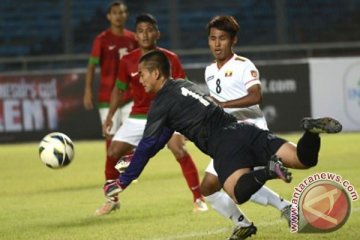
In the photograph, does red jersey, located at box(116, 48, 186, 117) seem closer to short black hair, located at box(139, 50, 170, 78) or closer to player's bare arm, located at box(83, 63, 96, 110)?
player's bare arm, located at box(83, 63, 96, 110)

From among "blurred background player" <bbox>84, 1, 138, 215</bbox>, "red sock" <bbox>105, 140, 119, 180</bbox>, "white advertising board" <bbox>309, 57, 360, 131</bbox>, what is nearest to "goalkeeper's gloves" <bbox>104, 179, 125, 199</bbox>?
"red sock" <bbox>105, 140, 119, 180</bbox>

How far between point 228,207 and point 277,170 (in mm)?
1246

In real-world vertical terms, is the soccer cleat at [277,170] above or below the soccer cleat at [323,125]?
below

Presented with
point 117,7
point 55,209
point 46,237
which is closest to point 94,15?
point 117,7

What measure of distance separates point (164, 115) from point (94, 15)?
17.9 m

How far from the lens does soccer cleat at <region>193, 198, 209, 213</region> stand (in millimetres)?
10664

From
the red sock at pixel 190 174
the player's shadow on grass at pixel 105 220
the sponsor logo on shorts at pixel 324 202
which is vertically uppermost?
the sponsor logo on shorts at pixel 324 202

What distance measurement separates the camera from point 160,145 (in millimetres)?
7977

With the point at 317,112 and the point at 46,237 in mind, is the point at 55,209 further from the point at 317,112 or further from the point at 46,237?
the point at 317,112

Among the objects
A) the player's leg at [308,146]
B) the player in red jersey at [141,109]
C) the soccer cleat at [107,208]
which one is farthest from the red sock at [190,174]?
the player's leg at [308,146]

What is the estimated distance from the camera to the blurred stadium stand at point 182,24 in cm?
2488

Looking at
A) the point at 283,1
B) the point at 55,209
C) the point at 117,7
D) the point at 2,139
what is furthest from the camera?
the point at 283,1

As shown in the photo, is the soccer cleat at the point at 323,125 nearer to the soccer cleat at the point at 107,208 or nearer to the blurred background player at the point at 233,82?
the blurred background player at the point at 233,82

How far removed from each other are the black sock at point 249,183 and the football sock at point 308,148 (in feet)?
1.02
